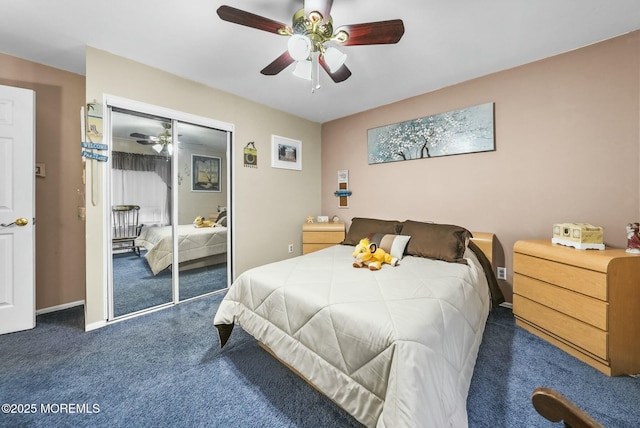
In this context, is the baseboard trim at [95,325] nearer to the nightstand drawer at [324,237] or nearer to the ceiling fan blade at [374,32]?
the nightstand drawer at [324,237]

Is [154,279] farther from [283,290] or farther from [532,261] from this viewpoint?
[532,261]

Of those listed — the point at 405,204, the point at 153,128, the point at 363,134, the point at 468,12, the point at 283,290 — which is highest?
the point at 468,12

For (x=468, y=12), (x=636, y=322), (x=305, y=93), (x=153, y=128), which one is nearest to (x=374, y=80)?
(x=305, y=93)

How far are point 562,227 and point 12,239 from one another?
4.68 metres

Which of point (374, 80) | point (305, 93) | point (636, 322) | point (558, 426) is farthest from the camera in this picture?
point (305, 93)

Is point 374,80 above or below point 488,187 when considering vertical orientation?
above

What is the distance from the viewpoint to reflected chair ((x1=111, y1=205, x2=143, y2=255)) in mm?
2328

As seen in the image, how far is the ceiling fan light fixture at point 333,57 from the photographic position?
172 centimetres

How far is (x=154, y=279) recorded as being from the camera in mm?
2662

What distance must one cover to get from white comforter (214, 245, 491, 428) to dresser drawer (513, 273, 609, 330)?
0.42 m

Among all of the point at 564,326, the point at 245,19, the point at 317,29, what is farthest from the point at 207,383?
the point at 564,326

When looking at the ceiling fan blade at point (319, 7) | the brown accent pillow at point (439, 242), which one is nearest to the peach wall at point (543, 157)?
the brown accent pillow at point (439, 242)

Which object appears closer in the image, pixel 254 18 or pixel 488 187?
pixel 254 18

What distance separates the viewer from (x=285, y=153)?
3.70 metres
